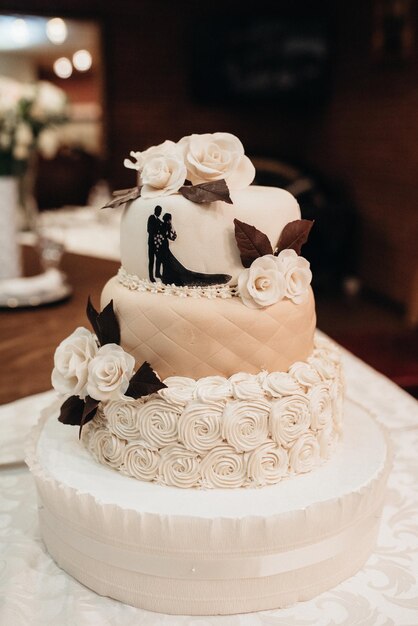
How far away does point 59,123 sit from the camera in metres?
3.17

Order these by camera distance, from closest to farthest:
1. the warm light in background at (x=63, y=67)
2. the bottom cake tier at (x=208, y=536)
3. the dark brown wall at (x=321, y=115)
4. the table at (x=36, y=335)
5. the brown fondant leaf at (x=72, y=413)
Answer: the bottom cake tier at (x=208, y=536) → the brown fondant leaf at (x=72, y=413) → the table at (x=36, y=335) → the dark brown wall at (x=321, y=115) → the warm light in background at (x=63, y=67)

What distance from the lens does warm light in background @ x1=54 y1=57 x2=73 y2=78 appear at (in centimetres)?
1163

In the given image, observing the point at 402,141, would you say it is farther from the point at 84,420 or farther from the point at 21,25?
the point at 21,25

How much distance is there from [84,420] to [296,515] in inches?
20.5

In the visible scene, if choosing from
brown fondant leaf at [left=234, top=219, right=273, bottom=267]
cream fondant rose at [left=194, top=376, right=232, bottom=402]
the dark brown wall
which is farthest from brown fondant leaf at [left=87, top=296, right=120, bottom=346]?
the dark brown wall

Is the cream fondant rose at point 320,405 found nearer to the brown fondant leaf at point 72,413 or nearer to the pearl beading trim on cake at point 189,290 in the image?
the pearl beading trim on cake at point 189,290

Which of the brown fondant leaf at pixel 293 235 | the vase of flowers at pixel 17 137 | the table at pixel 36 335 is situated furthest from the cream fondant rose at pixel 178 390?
the vase of flowers at pixel 17 137

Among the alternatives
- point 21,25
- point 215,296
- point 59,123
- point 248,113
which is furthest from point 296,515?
point 21,25

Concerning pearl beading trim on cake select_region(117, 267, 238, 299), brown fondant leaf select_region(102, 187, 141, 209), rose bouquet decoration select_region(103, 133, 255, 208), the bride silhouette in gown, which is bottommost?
pearl beading trim on cake select_region(117, 267, 238, 299)

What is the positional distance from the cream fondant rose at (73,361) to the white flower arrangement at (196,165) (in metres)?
0.38

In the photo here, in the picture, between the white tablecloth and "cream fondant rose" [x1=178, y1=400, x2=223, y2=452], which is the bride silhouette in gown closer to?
"cream fondant rose" [x1=178, y1=400, x2=223, y2=452]

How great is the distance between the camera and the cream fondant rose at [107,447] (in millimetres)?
1436

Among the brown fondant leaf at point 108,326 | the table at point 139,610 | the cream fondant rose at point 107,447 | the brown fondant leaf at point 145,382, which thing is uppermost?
the brown fondant leaf at point 108,326

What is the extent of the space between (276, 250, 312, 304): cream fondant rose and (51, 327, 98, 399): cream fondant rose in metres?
0.48
